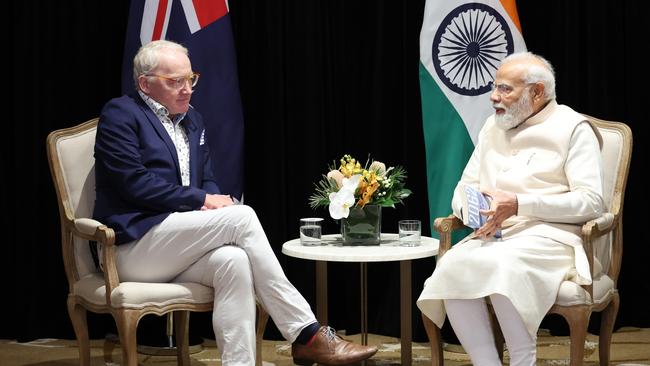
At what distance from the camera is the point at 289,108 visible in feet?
16.5

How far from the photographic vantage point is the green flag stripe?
475cm

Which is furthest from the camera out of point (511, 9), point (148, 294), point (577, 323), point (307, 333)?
point (511, 9)

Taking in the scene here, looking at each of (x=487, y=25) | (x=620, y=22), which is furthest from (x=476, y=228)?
(x=620, y=22)

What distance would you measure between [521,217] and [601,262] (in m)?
0.44

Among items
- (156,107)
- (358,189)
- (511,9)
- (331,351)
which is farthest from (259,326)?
(511,9)

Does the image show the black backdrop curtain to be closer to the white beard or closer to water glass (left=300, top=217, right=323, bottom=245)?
water glass (left=300, top=217, right=323, bottom=245)

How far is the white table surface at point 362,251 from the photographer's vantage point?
3854mm

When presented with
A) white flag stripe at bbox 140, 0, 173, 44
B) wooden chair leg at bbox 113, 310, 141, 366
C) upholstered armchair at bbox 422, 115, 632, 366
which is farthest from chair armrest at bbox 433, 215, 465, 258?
white flag stripe at bbox 140, 0, 173, 44

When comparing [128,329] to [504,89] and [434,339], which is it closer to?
[434,339]

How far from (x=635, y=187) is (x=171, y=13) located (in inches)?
96.4

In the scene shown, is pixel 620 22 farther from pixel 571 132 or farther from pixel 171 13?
pixel 171 13

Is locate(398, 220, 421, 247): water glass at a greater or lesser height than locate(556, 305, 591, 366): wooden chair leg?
greater

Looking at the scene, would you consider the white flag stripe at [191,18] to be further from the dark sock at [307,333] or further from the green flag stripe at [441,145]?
the dark sock at [307,333]

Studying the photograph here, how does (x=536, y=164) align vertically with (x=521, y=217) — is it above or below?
above
